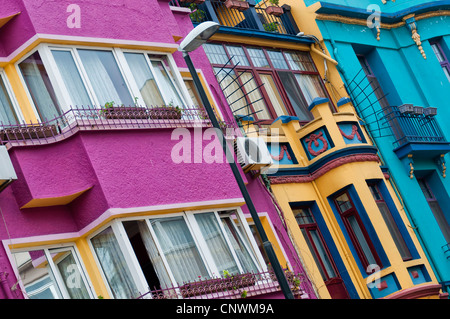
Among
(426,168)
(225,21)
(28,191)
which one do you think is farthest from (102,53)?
(426,168)

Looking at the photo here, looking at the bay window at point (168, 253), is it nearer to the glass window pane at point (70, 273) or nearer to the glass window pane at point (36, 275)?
the glass window pane at point (70, 273)

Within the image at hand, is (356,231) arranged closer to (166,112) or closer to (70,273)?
(166,112)

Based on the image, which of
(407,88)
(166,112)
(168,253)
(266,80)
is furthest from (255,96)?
(168,253)

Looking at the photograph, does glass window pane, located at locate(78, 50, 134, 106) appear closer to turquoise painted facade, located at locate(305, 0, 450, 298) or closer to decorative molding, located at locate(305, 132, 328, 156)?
decorative molding, located at locate(305, 132, 328, 156)

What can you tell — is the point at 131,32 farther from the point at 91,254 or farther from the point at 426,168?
the point at 426,168

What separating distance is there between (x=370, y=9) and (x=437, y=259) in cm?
826

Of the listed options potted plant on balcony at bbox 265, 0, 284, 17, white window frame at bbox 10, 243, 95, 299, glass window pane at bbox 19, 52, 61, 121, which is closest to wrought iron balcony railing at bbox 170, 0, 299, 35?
potted plant on balcony at bbox 265, 0, 284, 17

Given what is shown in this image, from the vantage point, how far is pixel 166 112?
1645cm

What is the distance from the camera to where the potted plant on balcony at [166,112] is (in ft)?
53.1

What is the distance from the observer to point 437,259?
22125 mm

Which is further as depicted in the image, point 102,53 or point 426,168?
point 426,168

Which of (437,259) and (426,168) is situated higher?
(426,168)

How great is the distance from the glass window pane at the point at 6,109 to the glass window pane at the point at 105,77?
4.95 feet
